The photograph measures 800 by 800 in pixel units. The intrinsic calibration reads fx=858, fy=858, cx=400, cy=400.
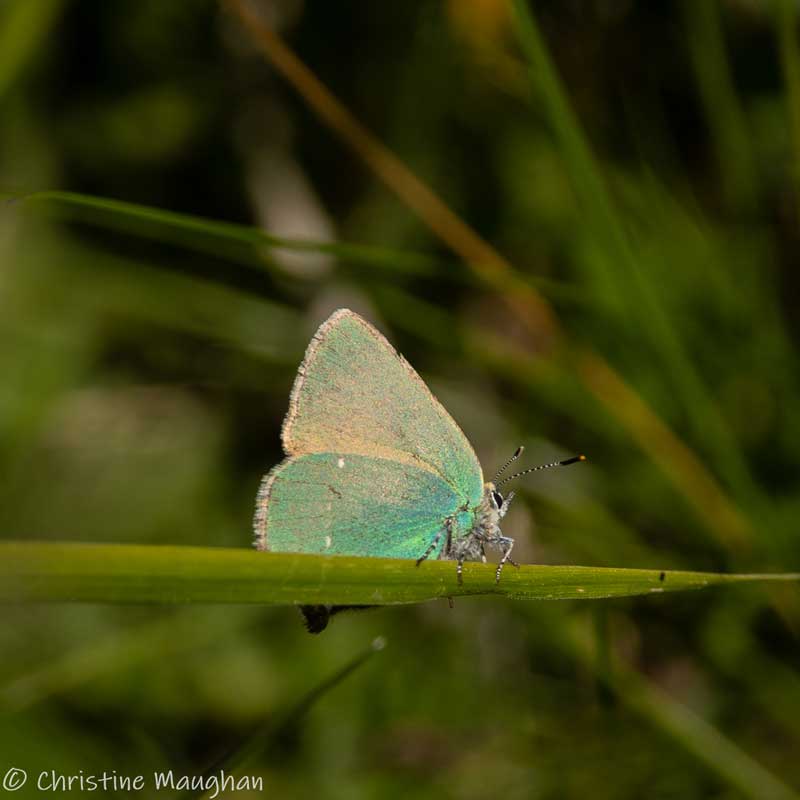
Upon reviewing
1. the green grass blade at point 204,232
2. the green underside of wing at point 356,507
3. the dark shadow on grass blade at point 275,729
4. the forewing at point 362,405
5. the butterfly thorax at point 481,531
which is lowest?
the dark shadow on grass blade at point 275,729

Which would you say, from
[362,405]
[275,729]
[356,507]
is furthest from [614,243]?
[275,729]

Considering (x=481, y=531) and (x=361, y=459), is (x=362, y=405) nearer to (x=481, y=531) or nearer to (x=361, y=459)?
(x=361, y=459)

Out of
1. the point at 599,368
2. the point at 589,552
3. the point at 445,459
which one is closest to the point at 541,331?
the point at 599,368

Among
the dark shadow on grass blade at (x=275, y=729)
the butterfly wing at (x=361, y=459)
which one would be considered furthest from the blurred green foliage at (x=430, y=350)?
the dark shadow on grass blade at (x=275, y=729)

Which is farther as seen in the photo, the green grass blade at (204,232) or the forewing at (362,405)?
the forewing at (362,405)

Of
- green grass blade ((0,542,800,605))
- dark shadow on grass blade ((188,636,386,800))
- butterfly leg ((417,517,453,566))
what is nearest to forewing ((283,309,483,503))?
butterfly leg ((417,517,453,566))

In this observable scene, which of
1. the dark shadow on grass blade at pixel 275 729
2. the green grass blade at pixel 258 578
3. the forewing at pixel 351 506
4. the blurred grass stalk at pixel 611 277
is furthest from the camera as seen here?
the blurred grass stalk at pixel 611 277

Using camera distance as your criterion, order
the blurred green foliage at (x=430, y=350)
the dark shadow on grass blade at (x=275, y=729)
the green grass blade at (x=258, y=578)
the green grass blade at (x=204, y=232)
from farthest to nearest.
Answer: the blurred green foliage at (x=430, y=350) → the green grass blade at (x=204, y=232) → the dark shadow on grass blade at (x=275, y=729) → the green grass blade at (x=258, y=578)

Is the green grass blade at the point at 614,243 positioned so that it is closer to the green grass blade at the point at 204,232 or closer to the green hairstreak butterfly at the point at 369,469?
the green grass blade at the point at 204,232
